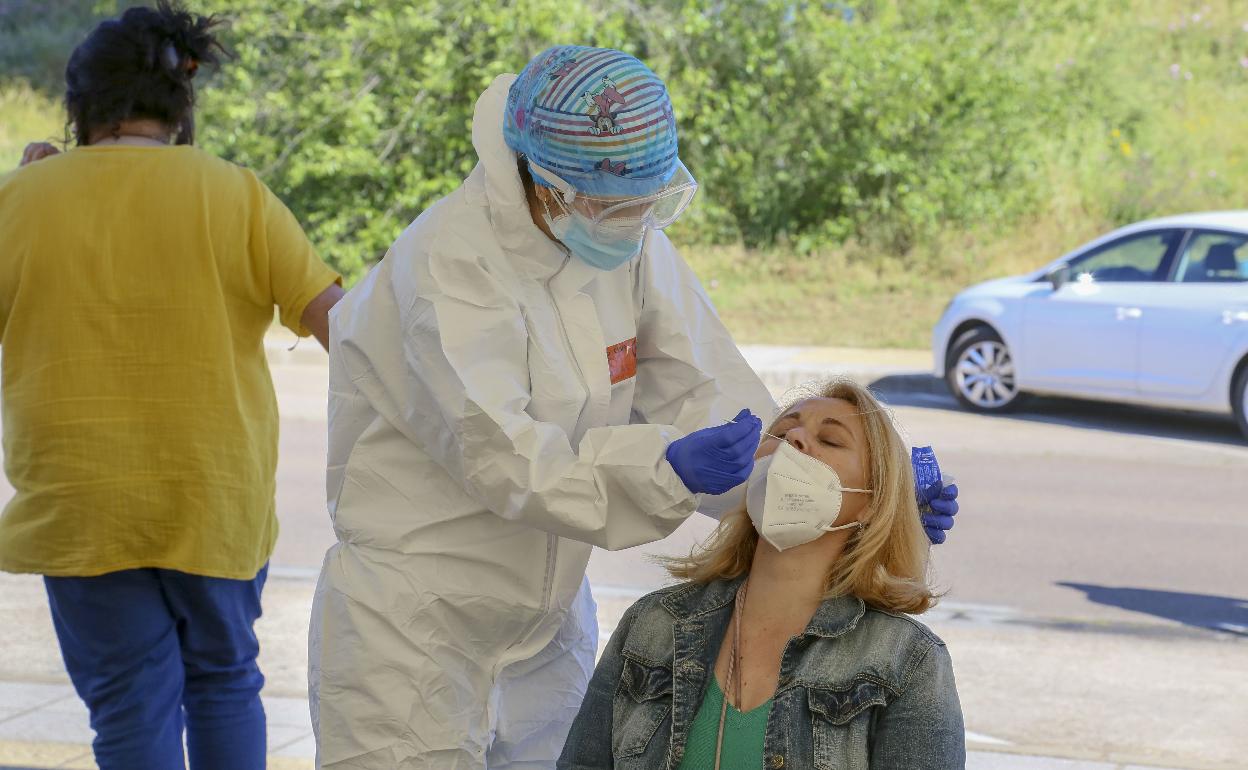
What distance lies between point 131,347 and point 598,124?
1.28m

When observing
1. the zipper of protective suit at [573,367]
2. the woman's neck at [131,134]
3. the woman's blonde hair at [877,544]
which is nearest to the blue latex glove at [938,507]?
the woman's blonde hair at [877,544]

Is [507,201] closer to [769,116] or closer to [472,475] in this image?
[472,475]

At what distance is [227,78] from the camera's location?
62.6 ft

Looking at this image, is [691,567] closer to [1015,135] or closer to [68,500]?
[68,500]

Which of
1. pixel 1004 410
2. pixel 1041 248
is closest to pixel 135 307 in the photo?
pixel 1004 410

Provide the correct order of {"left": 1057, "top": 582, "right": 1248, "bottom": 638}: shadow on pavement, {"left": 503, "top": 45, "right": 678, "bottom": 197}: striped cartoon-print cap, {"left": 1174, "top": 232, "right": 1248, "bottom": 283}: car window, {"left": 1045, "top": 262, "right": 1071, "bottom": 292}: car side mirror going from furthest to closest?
{"left": 1045, "top": 262, "right": 1071, "bottom": 292}: car side mirror → {"left": 1174, "top": 232, "right": 1248, "bottom": 283}: car window → {"left": 1057, "top": 582, "right": 1248, "bottom": 638}: shadow on pavement → {"left": 503, "top": 45, "right": 678, "bottom": 197}: striped cartoon-print cap

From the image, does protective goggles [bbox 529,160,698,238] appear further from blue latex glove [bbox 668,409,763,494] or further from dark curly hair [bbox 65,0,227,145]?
dark curly hair [bbox 65,0,227,145]

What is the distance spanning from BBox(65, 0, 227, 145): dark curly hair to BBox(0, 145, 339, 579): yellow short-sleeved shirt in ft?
0.34

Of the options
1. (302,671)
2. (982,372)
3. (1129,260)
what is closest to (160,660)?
(302,671)

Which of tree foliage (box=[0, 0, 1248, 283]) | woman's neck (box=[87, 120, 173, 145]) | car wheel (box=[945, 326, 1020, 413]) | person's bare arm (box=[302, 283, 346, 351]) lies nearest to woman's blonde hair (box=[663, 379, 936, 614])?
person's bare arm (box=[302, 283, 346, 351])

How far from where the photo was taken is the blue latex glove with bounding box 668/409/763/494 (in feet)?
8.25

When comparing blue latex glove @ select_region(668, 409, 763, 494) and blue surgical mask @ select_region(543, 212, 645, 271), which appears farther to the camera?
blue surgical mask @ select_region(543, 212, 645, 271)

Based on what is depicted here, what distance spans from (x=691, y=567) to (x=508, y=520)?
40 centimetres

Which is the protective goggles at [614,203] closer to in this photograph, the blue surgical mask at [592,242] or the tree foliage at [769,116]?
the blue surgical mask at [592,242]
